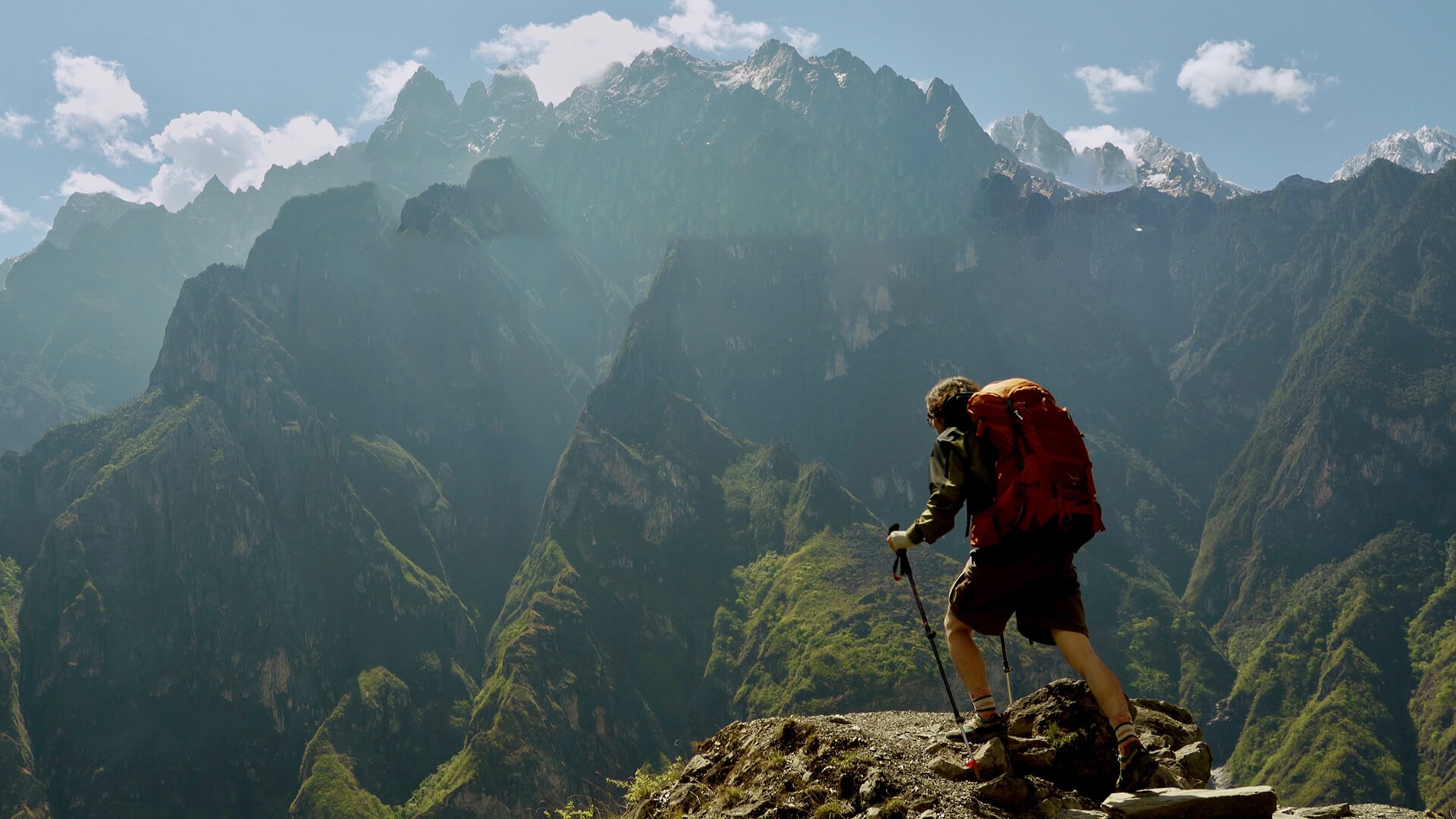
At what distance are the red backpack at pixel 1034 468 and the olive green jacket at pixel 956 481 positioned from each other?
118mm

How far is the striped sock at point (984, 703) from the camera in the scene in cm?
1167

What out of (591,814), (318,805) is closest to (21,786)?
(318,805)

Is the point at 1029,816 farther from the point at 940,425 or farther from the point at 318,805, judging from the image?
the point at 318,805

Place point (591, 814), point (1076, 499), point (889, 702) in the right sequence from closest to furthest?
point (1076, 499), point (591, 814), point (889, 702)

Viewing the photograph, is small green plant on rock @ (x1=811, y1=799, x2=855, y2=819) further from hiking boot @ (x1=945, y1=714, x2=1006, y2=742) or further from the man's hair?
the man's hair

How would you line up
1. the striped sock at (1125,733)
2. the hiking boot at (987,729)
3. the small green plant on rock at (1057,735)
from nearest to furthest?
the striped sock at (1125,733) < the hiking boot at (987,729) < the small green plant on rock at (1057,735)

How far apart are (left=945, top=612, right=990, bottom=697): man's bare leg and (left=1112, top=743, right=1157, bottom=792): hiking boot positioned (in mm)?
1749

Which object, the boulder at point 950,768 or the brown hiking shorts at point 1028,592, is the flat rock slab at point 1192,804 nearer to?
the boulder at point 950,768

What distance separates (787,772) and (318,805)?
709 ft

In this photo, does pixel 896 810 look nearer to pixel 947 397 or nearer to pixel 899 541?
pixel 899 541

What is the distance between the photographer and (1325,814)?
12609mm

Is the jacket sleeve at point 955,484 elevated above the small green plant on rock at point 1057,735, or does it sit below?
above

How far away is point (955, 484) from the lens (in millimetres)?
11172

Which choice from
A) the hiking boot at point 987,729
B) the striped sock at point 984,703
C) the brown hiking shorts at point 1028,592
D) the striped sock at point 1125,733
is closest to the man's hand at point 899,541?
the brown hiking shorts at point 1028,592
